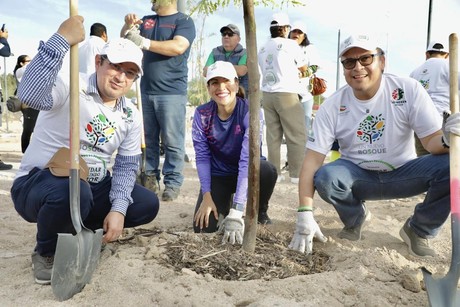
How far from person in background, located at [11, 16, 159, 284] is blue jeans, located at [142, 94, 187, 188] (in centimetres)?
159

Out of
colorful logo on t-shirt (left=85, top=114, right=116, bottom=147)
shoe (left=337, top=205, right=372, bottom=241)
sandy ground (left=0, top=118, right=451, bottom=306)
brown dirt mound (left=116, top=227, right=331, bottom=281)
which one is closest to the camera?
sandy ground (left=0, top=118, right=451, bottom=306)

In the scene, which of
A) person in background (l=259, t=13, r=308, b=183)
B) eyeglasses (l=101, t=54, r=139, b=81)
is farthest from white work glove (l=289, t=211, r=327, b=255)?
person in background (l=259, t=13, r=308, b=183)

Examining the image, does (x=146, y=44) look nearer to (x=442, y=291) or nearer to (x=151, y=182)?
(x=151, y=182)

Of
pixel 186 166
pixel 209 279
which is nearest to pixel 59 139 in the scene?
pixel 209 279

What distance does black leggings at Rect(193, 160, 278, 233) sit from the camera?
331 cm

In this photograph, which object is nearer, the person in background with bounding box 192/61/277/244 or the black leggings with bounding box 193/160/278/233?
the person in background with bounding box 192/61/277/244

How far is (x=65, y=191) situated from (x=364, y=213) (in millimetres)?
1948

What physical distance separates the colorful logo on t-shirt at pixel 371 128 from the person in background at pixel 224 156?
0.71 m

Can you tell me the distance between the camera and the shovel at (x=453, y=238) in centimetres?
193

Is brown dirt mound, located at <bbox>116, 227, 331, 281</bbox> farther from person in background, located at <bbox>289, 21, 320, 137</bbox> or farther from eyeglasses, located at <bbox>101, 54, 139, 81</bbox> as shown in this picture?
person in background, located at <bbox>289, 21, 320, 137</bbox>

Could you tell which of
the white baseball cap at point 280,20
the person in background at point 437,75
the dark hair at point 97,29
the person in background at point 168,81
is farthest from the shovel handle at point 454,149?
the dark hair at point 97,29

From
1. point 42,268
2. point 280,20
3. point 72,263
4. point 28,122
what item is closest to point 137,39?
point 280,20

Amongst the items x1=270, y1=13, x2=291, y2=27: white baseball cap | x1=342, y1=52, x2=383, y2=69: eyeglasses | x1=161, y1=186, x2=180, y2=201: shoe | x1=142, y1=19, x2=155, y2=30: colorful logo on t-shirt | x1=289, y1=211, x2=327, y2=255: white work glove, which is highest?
x1=270, y1=13, x2=291, y2=27: white baseball cap

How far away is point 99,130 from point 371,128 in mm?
1680
